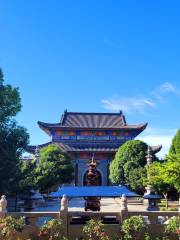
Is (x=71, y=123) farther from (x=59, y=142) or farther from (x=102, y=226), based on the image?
(x=102, y=226)

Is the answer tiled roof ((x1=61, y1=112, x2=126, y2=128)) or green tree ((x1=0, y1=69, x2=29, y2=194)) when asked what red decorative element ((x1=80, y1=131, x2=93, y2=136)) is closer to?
tiled roof ((x1=61, y1=112, x2=126, y2=128))

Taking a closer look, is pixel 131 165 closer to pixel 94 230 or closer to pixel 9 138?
pixel 9 138

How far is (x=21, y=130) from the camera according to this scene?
2206cm

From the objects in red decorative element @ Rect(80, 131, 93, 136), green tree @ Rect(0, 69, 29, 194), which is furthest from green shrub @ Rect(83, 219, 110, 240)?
red decorative element @ Rect(80, 131, 93, 136)

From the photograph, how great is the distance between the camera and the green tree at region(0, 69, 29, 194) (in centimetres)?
2073

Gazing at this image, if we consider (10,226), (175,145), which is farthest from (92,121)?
(10,226)

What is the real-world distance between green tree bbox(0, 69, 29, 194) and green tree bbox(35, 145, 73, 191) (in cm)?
1342

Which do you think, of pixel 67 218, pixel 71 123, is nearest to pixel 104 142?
pixel 71 123

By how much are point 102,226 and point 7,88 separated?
39.8 feet

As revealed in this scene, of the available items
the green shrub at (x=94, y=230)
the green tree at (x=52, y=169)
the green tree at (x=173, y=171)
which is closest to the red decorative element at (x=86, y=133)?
the green tree at (x=52, y=169)

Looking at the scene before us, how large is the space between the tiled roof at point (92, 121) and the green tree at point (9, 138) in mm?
29709

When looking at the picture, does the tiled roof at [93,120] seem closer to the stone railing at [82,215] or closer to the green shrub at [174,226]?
the stone railing at [82,215]

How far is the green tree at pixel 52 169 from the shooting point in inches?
1423

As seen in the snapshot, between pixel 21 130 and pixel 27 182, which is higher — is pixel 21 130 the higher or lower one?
the higher one
